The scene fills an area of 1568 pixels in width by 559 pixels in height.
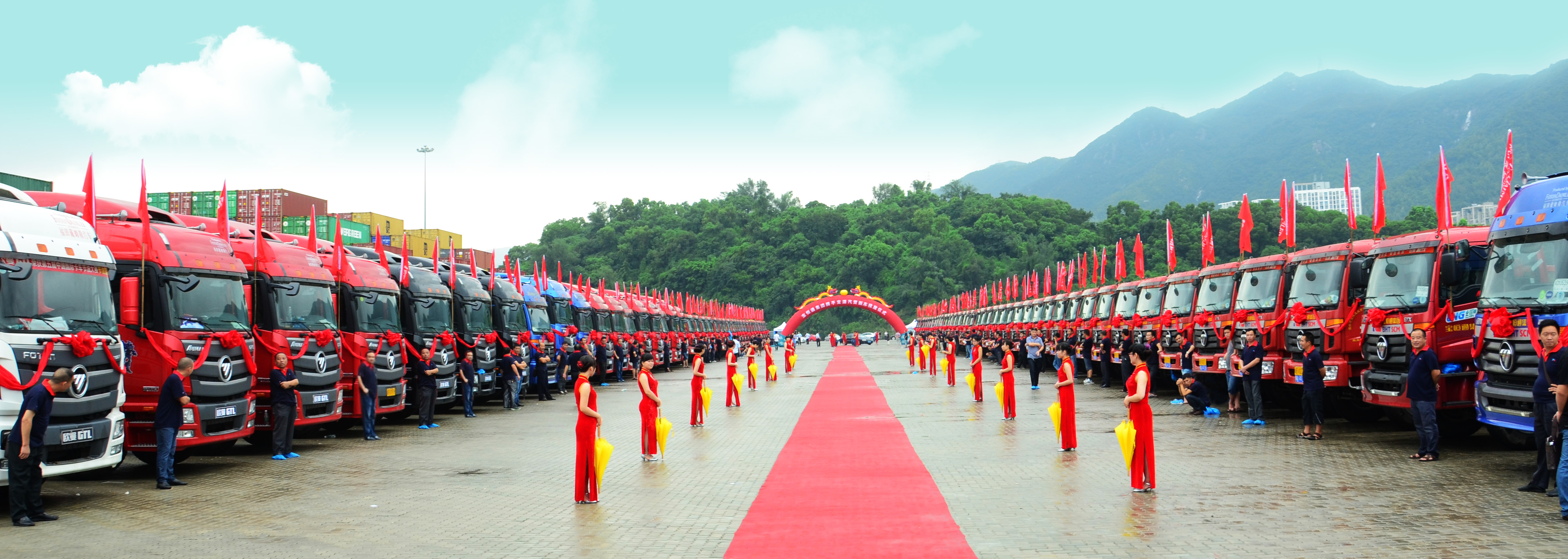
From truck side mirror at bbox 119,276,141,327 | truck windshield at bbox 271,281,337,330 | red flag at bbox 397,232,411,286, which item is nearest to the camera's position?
truck side mirror at bbox 119,276,141,327

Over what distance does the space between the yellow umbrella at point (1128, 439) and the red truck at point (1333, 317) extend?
597 cm

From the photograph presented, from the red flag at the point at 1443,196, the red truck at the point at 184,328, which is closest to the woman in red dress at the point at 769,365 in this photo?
the red flag at the point at 1443,196

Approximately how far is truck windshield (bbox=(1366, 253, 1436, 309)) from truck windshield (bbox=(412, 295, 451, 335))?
15347mm

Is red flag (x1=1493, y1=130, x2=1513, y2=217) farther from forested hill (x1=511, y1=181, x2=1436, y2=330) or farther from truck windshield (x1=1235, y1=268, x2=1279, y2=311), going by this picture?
forested hill (x1=511, y1=181, x2=1436, y2=330)

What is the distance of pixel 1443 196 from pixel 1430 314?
4619mm

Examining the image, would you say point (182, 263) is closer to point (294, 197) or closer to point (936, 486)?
point (936, 486)

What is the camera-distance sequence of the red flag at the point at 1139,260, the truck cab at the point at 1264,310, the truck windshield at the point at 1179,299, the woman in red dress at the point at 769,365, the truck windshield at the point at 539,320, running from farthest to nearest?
1. the red flag at the point at 1139,260
2. the woman in red dress at the point at 769,365
3. the truck windshield at the point at 539,320
4. the truck windshield at the point at 1179,299
5. the truck cab at the point at 1264,310

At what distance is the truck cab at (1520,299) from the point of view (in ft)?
33.8

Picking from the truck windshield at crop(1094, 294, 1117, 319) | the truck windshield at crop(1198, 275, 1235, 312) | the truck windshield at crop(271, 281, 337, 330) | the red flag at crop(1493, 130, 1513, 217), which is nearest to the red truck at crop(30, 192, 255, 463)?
the truck windshield at crop(271, 281, 337, 330)

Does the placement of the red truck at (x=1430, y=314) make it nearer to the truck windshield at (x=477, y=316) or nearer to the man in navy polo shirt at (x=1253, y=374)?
the man in navy polo shirt at (x=1253, y=374)

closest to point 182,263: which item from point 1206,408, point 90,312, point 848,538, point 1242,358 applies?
point 90,312

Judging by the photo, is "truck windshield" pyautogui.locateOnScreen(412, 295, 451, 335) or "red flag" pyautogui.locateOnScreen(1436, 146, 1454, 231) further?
"truck windshield" pyautogui.locateOnScreen(412, 295, 451, 335)

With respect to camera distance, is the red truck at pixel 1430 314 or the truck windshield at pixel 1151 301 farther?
the truck windshield at pixel 1151 301

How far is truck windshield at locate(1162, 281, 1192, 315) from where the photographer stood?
2223cm
